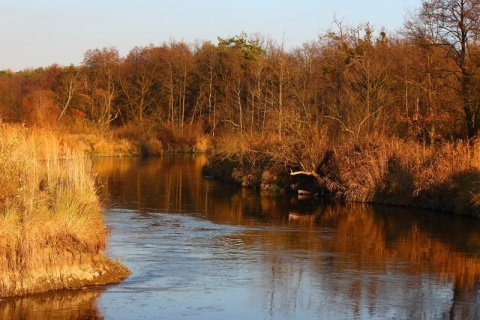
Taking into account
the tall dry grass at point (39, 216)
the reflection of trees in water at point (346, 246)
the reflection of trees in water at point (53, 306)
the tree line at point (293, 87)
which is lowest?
the reflection of trees in water at point (53, 306)

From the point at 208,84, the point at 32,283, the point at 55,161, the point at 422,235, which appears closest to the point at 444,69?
the point at 422,235

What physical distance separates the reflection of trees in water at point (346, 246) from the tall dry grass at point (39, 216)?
396 centimetres

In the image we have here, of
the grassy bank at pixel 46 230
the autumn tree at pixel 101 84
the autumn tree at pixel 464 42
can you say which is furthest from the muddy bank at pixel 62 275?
the autumn tree at pixel 101 84

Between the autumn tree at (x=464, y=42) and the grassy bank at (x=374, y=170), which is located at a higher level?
the autumn tree at (x=464, y=42)

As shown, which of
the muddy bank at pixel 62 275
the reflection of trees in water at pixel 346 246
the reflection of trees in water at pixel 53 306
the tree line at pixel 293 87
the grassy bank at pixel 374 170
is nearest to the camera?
the reflection of trees in water at pixel 53 306

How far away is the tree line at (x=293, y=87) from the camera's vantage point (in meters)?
35.6

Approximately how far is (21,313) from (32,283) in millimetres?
1037

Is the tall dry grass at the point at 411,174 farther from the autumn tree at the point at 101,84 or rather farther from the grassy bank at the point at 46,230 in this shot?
the autumn tree at the point at 101,84

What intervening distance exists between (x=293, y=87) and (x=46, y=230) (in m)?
34.5

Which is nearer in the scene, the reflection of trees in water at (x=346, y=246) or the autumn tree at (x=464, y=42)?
the reflection of trees in water at (x=346, y=246)

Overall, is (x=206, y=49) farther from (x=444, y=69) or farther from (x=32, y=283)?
(x=32, y=283)

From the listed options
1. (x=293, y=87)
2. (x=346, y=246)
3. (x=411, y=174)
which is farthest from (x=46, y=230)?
(x=293, y=87)

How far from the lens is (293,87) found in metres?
45.8

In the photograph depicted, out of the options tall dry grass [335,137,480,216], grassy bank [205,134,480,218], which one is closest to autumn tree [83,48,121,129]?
grassy bank [205,134,480,218]
